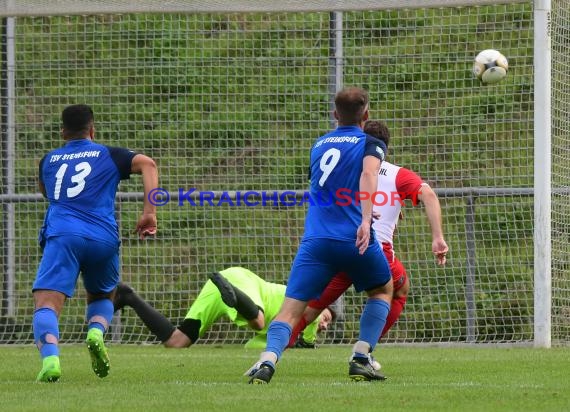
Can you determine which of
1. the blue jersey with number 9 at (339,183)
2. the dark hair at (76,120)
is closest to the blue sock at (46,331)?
the dark hair at (76,120)

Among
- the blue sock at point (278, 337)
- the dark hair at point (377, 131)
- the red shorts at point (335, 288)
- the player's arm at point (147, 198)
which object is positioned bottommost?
the blue sock at point (278, 337)

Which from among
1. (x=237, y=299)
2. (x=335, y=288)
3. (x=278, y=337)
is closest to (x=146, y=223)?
(x=278, y=337)

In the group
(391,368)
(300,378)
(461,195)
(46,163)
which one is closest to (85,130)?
(46,163)

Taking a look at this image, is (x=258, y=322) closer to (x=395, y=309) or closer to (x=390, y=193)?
(x=395, y=309)

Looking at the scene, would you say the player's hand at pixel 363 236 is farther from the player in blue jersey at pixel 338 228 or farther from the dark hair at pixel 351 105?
the dark hair at pixel 351 105

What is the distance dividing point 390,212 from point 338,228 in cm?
161

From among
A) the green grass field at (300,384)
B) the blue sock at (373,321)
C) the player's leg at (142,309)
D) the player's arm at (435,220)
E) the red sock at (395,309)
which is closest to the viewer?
the green grass field at (300,384)

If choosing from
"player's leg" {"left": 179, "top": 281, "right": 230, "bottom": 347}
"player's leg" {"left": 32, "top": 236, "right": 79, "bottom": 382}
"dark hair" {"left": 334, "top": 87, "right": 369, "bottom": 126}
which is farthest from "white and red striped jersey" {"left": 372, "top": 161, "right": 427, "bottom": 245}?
"player's leg" {"left": 179, "top": 281, "right": 230, "bottom": 347}

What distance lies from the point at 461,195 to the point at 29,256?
5.15m

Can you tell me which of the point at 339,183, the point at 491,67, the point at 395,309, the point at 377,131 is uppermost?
the point at 491,67

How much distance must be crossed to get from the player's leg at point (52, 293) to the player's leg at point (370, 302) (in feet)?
5.94

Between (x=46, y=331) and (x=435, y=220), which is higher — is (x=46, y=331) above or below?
below

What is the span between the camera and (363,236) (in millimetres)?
7078

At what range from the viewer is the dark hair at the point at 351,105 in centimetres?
741
